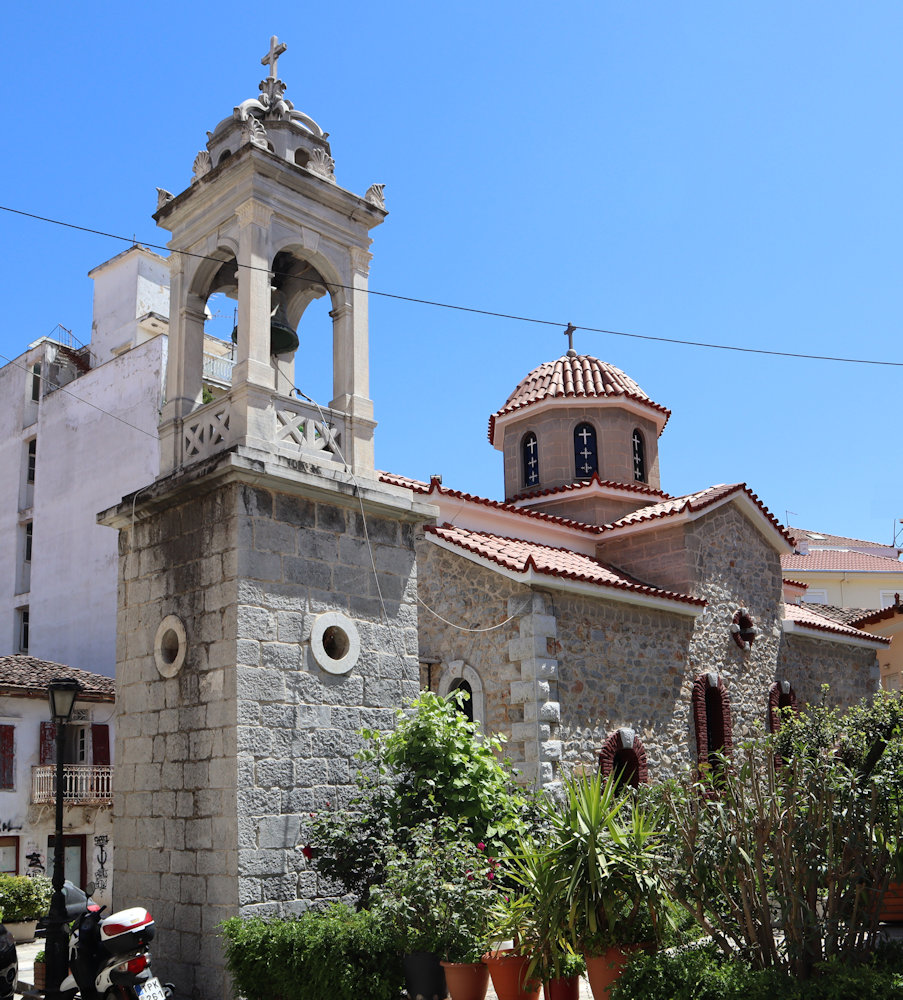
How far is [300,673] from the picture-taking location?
27.6 ft

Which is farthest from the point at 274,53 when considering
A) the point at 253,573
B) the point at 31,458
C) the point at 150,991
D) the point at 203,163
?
the point at 31,458

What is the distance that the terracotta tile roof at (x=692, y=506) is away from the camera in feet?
51.6

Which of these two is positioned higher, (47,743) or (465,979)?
(47,743)

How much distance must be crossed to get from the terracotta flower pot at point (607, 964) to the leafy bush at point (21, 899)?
990 cm

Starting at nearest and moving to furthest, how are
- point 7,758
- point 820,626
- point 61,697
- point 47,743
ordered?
point 61,697 < point 820,626 < point 7,758 < point 47,743

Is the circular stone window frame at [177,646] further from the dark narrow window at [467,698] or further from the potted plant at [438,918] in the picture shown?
the dark narrow window at [467,698]

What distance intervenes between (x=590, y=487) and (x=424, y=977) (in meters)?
12.3

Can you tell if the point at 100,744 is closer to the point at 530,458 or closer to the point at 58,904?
the point at 530,458

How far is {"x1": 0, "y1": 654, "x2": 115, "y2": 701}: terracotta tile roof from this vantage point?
1920 centimetres

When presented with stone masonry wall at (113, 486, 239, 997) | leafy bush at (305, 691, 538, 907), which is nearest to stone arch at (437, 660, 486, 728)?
leafy bush at (305, 691, 538, 907)

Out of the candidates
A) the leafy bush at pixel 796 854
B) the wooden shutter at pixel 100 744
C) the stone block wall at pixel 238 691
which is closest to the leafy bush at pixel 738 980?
the leafy bush at pixel 796 854

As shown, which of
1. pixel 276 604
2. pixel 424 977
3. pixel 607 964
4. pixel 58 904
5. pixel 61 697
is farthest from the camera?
pixel 61 697

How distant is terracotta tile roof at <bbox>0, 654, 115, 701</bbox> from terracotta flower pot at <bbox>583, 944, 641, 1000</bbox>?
570 inches

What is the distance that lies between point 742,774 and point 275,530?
426 centimetres
